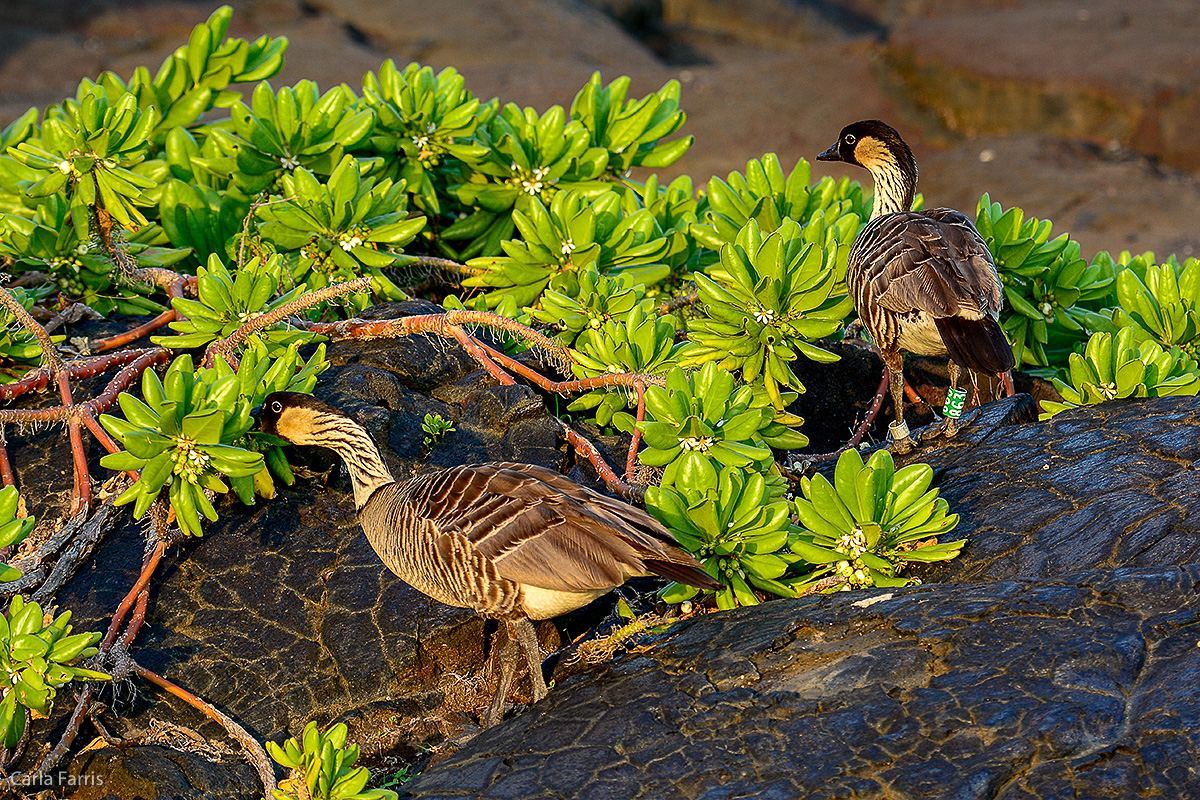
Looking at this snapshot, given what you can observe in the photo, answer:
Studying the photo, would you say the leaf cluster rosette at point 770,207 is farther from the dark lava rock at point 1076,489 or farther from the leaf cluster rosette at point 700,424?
the leaf cluster rosette at point 700,424

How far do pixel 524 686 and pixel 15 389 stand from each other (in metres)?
2.48

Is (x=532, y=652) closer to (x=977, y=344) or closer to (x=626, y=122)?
(x=977, y=344)

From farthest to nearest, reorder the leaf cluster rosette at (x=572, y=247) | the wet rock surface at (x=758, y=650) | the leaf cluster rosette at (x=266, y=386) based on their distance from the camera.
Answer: the leaf cluster rosette at (x=572, y=247) < the leaf cluster rosette at (x=266, y=386) < the wet rock surface at (x=758, y=650)

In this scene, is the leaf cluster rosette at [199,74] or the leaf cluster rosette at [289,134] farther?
the leaf cluster rosette at [199,74]

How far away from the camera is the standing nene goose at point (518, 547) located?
3.31 m

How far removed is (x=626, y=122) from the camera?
613 cm

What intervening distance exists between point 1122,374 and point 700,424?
2008 millimetres

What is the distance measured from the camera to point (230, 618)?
3936 millimetres

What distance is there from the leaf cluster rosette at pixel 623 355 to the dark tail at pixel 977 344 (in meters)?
1.21

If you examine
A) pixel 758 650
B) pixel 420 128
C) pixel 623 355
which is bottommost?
pixel 758 650

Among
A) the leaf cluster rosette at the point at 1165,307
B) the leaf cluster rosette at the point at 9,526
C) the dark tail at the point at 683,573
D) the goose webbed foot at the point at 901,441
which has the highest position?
the leaf cluster rosette at the point at 1165,307

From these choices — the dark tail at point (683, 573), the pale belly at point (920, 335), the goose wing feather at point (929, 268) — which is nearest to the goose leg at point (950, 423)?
the pale belly at point (920, 335)

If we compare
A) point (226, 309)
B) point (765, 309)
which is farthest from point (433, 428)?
point (765, 309)

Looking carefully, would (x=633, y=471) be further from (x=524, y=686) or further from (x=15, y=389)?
(x=15, y=389)
